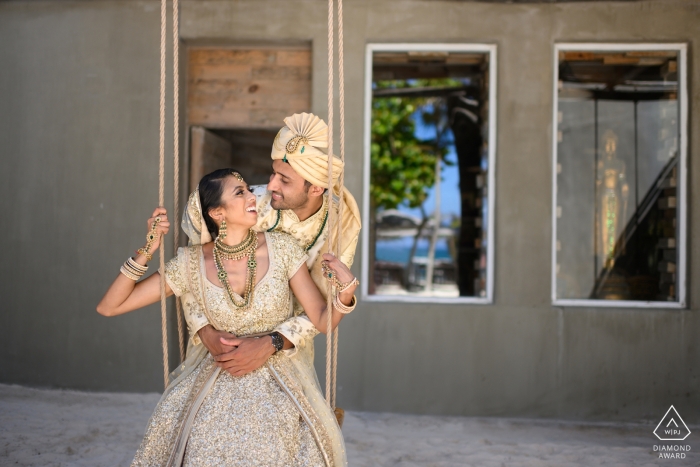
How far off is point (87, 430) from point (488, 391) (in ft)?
8.70

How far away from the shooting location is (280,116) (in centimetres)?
498

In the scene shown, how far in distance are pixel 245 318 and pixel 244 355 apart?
0.16 m

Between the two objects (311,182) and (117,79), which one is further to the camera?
(117,79)

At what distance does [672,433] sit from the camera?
4.47 meters

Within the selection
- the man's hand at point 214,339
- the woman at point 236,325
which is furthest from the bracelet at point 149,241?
the man's hand at point 214,339

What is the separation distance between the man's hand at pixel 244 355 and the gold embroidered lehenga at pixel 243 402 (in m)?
0.05

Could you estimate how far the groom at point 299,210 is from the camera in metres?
2.49

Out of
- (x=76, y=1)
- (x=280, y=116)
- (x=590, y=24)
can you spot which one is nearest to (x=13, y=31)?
(x=76, y=1)

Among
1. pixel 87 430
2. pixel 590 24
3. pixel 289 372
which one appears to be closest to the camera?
pixel 289 372

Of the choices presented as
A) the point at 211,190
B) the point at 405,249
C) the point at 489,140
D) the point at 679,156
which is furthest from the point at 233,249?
the point at 405,249

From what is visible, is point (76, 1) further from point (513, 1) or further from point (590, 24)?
point (590, 24)

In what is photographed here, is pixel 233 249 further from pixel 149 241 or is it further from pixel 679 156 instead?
pixel 679 156

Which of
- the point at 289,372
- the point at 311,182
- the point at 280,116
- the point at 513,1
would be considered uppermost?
the point at 513,1

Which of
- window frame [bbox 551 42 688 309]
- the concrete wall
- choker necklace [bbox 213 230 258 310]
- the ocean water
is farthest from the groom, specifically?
the ocean water
